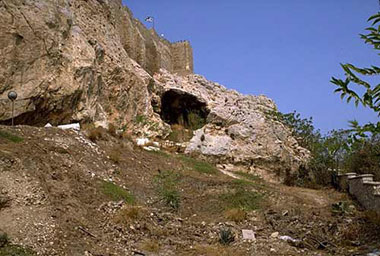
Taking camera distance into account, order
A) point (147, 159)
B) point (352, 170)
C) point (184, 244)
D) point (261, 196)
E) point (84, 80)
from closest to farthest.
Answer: point (184, 244) < point (261, 196) < point (147, 159) < point (84, 80) < point (352, 170)

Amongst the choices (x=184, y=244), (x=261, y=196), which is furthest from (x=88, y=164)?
(x=261, y=196)

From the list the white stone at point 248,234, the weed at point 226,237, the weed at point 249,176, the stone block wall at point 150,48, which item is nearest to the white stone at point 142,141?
the weed at point 249,176

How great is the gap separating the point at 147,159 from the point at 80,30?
558 centimetres

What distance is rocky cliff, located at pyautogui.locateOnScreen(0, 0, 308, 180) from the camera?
11.2 metres

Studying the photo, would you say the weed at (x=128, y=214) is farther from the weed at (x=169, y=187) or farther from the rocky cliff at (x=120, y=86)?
the rocky cliff at (x=120, y=86)

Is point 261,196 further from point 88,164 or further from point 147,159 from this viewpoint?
point 88,164

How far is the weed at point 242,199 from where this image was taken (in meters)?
9.67

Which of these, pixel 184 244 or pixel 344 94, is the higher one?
pixel 344 94

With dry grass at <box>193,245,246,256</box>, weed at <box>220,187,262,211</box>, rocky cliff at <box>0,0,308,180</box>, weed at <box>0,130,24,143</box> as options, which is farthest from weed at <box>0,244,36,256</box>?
rocky cliff at <box>0,0,308,180</box>

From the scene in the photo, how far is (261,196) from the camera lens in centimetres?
1028

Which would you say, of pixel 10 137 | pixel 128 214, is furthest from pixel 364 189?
pixel 10 137

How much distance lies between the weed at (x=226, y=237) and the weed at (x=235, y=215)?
1.18m

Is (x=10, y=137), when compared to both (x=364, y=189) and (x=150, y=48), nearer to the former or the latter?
(x=364, y=189)

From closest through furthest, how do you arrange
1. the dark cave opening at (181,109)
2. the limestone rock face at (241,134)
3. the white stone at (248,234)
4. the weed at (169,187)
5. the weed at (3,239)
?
the weed at (3,239)
the white stone at (248,234)
the weed at (169,187)
the limestone rock face at (241,134)
the dark cave opening at (181,109)
